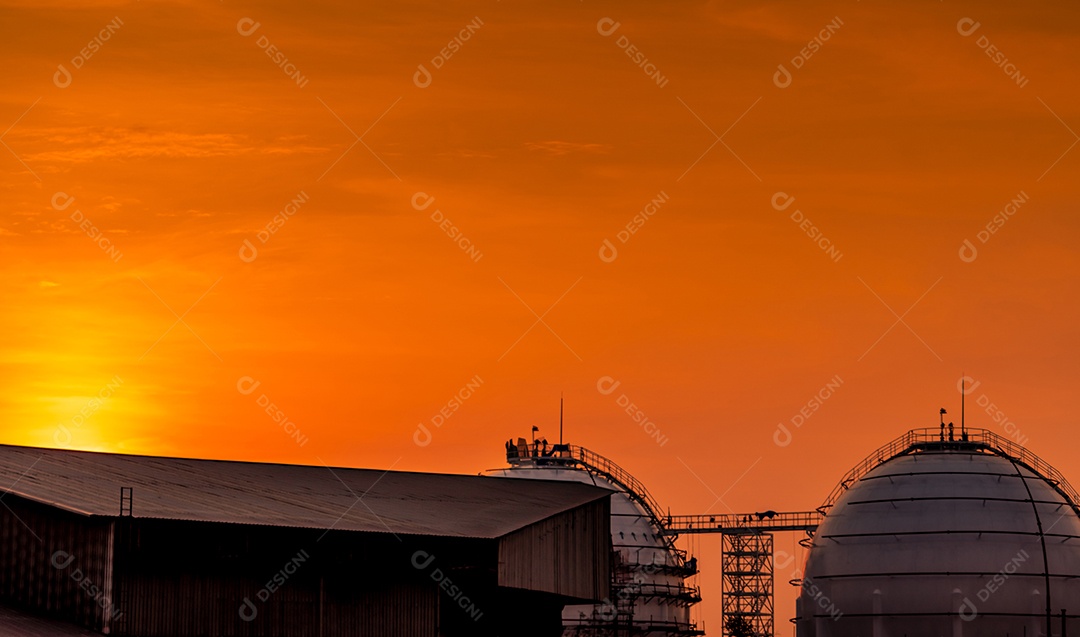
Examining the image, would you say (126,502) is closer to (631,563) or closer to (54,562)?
(54,562)

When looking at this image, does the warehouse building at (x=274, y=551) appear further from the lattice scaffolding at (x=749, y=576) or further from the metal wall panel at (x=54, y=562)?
the lattice scaffolding at (x=749, y=576)

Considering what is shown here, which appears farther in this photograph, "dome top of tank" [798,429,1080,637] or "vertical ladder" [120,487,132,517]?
"dome top of tank" [798,429,1080,637]

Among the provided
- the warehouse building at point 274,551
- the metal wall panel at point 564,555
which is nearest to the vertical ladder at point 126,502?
the warehouse building at point 274,551

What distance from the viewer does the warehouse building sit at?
39.1 m

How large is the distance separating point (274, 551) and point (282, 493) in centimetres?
576

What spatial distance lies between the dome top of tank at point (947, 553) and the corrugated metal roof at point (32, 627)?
37564 mm

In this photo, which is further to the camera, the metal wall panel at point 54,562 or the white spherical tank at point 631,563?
the white spherical tank at point 631,563

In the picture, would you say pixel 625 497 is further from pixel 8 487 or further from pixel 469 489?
pixel 8 487

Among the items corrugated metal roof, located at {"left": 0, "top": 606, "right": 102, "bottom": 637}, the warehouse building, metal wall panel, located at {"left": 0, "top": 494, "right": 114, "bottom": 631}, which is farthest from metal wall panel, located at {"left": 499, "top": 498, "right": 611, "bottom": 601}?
corrugated metal roof, located at {"left": 0, "top": 606, "right": 102, "bottom": 637}

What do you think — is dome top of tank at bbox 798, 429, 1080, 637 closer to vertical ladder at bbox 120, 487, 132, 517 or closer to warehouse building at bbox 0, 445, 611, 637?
warehouse building at bbox 0, 445, 611, 637

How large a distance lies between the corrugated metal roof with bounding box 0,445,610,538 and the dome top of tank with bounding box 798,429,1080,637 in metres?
16.4

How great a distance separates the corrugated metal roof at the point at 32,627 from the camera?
3697 centimetres

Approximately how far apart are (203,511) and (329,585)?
12.8 ft

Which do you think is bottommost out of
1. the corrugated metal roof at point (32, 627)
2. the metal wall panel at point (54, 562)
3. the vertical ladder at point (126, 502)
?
the corrugated metal roof at point (32, 627)
